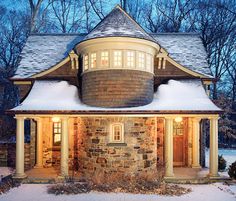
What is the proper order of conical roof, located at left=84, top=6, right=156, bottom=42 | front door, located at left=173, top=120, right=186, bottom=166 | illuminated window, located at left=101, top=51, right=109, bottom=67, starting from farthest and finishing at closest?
front door, located at left=173, top=120, right=186, bottom=166, illuminated window, located at left=101, top=51, right=109, bottom=67, conical roof, located at left=84, top=6, right=156, bottom=42

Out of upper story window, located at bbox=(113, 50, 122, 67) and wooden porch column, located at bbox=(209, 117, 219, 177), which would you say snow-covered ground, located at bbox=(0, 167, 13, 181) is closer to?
upper story window, located at bbox=(113, 50, 122, 67)

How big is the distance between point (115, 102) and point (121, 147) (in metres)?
1.82

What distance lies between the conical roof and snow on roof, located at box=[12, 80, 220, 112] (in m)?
2.42

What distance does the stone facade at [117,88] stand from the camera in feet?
43.1

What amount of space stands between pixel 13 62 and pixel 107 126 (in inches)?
857

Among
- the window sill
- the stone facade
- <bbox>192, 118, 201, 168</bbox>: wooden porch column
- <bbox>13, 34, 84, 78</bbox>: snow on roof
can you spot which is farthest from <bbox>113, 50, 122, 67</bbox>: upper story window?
<bbox>192, 118, 201, 168</bbox>: wooden porch column

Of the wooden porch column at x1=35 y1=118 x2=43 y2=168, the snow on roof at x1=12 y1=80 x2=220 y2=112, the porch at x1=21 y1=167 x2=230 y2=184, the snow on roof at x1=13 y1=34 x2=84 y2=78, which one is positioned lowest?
the porch at x1=21 y1=167 x2=230 y2=184

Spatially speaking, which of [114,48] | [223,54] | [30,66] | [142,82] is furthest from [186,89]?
[223,54]

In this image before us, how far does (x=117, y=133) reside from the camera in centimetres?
1312

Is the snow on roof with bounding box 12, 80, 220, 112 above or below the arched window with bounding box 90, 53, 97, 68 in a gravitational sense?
below

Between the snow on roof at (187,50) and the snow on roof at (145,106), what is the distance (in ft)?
4.49

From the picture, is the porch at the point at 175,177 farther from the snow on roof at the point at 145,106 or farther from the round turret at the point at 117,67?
the round turret at the point at 117,67

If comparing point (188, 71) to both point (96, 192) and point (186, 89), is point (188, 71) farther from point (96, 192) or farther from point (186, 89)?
point (96, 192)

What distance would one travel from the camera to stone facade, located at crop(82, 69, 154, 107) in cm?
1313
